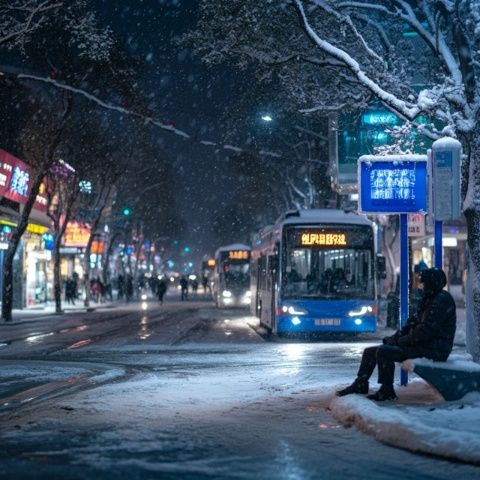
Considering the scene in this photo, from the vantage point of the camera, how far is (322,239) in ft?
77.6

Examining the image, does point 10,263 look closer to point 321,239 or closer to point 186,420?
point 321,239

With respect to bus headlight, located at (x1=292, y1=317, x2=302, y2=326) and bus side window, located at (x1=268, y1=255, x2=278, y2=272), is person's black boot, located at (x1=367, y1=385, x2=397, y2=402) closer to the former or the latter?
bus headlight, located at (x1=292, y1=317, x2=302, y2=326)

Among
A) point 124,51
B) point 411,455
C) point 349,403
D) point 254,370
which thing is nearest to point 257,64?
point 254,370

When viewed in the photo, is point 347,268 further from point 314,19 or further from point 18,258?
point 18,258

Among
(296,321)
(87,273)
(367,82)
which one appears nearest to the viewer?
(367,82)

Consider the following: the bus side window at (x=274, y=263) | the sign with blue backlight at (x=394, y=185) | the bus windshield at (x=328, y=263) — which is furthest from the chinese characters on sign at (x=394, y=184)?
the bus side window at (x=274, y=263)

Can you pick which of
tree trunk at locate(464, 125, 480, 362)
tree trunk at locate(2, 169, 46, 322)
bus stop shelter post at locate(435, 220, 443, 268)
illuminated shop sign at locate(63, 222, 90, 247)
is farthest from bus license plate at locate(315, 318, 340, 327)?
illuminated shop sign at locate(63, 222, 90, 247)

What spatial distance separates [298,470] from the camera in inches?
279

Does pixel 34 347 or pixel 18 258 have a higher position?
pixel 18 258

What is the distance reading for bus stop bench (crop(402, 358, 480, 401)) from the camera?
31.6ft

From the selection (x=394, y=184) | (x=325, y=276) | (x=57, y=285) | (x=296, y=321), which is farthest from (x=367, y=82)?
(x=57, y=285)

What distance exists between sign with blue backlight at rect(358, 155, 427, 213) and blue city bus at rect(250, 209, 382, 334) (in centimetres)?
1113

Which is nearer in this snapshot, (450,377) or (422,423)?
(422,423)

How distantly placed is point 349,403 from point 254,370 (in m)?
5.69
